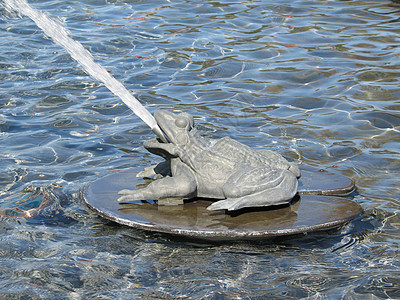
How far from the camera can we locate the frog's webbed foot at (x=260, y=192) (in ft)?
19.0

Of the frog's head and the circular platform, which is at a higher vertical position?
the frog's head

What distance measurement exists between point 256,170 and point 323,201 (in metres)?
0.85

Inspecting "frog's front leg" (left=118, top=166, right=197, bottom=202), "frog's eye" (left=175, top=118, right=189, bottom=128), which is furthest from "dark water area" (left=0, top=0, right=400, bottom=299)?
"frog's eye" (left=175, top=118, right=189, bottom=128)

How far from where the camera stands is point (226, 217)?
5.89 m

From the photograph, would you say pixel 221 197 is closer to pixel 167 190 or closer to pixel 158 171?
pixel 167 190

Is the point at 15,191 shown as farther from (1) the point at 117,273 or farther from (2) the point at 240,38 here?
(2) the point at 240,38

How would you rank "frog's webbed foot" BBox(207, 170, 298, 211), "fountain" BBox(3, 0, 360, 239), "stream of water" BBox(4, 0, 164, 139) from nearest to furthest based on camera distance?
"fountain" BBox(3, 0, 360, 239) → "frog's webbed foot" BBox(207, 170, 298, 211) → "stream of water" BBox(4, 0, 164, 139)

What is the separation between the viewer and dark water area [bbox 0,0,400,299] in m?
5.35

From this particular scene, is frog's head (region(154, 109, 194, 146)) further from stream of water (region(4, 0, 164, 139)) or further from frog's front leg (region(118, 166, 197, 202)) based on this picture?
stream of water (region(4, 0, 164, 139))

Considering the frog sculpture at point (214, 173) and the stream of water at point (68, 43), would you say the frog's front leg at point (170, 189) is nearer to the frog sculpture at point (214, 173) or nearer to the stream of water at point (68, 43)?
the frog sculpture at point (214, 173)

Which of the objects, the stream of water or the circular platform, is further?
the stream of water

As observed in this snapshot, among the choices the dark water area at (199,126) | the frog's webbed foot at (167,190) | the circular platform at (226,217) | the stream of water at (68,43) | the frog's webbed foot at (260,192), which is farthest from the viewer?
the stream of water at (68,43)

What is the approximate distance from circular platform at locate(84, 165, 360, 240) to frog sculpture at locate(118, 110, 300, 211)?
12cm

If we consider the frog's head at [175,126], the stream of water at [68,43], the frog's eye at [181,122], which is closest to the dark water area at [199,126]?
the stream of water at [68,43]
